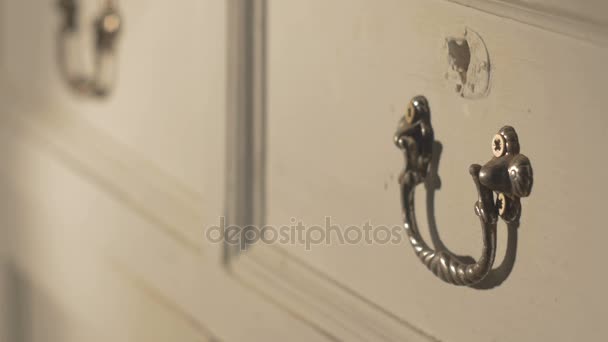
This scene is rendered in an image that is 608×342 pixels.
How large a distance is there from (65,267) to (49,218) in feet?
0.16

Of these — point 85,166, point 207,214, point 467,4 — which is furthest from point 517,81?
point 85,166

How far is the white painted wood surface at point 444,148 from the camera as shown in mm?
406

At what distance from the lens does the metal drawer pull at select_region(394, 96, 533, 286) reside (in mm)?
422

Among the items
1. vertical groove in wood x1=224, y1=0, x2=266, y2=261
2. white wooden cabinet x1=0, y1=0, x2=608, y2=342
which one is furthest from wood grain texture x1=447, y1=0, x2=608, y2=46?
vertical groove in wood x1=224, y1=0, x2=266, y2=261

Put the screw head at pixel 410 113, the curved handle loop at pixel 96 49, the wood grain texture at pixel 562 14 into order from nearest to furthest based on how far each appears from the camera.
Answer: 1. the wood grain texture at pixel 562 14
2. the screw head at pixel 410 113
3. the curved handle loop at pixel 96 49

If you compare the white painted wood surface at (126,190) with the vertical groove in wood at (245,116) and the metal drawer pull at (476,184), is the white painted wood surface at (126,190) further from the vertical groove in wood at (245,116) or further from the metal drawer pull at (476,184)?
the metal drawer pull at (476,184)

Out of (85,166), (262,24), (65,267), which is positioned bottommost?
(65,267)

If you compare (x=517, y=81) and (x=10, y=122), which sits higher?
(x=517, y=81)

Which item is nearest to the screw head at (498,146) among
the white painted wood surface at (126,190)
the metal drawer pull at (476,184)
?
the metal drawer pull at (476,184)

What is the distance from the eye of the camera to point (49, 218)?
0.89m

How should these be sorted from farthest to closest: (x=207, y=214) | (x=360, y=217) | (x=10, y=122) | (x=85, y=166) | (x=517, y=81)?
(x=10, y=122) < (x=85, y=166) < (x=207, y=214) < (x=360, y=217) < (x=517, y=81)

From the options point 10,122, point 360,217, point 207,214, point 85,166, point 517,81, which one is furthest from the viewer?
point 10,122

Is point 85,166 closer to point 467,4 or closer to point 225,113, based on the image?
point 225,113

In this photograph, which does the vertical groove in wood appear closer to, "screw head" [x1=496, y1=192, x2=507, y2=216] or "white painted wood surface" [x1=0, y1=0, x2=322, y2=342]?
"white painted wood surface" [x1=0, y1=0, x2=322, y2=342]
